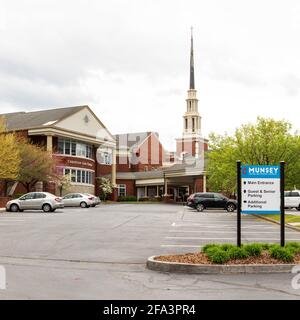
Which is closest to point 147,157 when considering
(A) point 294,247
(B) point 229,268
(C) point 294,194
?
(C) point 294,194

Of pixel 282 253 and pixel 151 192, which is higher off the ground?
pixel 282 253

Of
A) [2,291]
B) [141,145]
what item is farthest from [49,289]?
[141,145]

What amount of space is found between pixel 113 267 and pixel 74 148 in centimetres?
4680

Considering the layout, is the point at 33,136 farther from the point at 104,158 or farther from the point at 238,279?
the point at 238,279

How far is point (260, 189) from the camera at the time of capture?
41.0 ft

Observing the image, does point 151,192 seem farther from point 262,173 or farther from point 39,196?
point 262,173

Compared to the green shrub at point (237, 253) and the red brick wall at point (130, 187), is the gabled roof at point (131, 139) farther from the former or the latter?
the green shrub at point (237, 253)

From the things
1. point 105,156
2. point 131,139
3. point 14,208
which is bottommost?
point 14,208

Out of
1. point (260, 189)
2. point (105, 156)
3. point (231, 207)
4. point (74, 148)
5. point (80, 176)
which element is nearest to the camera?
point (260, 189)

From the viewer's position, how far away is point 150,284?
9.34m

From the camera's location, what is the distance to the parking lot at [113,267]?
27.7 feet

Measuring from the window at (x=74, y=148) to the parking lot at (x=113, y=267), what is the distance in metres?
35.1

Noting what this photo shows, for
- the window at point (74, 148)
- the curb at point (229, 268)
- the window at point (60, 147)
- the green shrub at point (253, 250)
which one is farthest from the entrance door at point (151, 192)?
the curb at point (229, 268)

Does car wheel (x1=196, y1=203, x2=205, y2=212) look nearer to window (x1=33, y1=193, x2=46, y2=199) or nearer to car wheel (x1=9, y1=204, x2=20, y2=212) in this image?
window (x1=33, y1=193, x2=46, y2=199)
